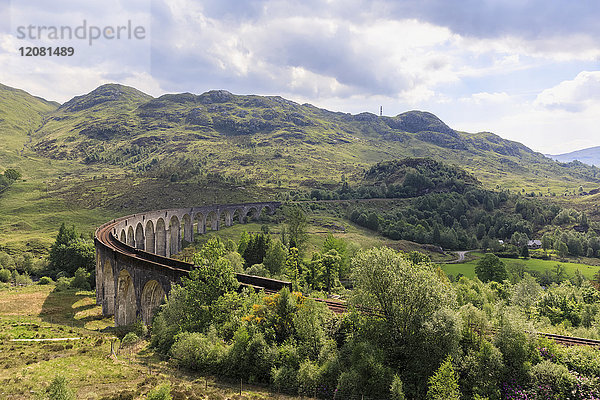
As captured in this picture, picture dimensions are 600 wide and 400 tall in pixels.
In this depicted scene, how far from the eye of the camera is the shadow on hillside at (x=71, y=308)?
4678 cm

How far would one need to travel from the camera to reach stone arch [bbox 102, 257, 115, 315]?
2020 inches

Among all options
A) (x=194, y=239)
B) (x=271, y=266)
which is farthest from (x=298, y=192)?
(x=271, y=266)

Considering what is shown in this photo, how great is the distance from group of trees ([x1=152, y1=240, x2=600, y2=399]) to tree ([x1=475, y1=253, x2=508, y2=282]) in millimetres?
57878

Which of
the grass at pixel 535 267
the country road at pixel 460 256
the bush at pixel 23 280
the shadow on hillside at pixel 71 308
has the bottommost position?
the grass at pixel 535 267

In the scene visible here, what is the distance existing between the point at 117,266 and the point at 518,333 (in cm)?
4717

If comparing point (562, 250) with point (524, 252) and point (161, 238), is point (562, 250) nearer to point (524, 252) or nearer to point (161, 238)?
point (524, 252)

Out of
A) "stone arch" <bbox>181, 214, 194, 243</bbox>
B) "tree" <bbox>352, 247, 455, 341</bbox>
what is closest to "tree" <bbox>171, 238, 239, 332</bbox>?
"tree" <bbox>352, 247, 455, 341</bbox>

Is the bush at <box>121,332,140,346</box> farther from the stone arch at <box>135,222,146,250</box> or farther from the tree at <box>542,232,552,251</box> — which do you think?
the tree at <box>542,232,552,251</box>

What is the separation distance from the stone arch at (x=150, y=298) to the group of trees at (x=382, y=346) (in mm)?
12717

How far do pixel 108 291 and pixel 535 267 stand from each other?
352 feet

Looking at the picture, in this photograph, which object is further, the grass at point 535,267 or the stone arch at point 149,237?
the grass at point 535,267

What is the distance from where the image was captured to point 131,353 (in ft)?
103

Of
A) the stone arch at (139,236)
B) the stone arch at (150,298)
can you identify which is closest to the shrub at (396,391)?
the stone arch at (150,298)

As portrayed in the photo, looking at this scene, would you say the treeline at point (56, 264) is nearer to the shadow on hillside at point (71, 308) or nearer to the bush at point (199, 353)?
the shadow on hillside at point (71, 308)
